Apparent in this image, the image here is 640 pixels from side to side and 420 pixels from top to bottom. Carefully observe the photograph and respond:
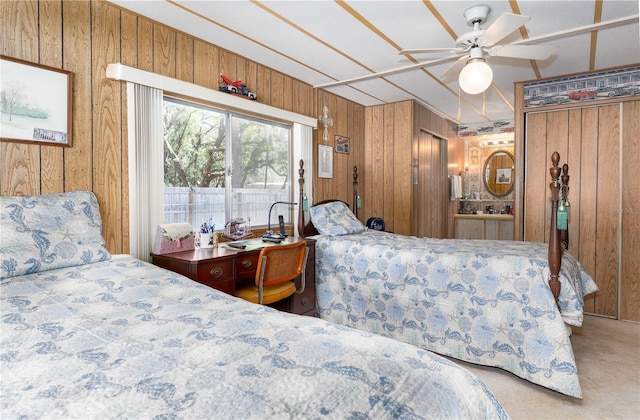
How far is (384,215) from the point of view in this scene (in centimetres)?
485

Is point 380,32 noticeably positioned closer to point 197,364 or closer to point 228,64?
point 228,64

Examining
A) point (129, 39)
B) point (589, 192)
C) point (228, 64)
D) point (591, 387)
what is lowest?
point (591, 387)

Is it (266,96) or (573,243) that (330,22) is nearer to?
(266,96)

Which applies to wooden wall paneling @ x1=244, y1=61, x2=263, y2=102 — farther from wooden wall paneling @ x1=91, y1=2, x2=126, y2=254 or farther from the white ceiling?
wooden wall paneling @ x1=91, y1=2, x2=126, y2=254

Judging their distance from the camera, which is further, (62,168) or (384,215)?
(384,215)

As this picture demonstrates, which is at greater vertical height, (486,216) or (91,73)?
(91,73)

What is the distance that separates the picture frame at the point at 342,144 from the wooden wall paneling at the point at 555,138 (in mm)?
2266

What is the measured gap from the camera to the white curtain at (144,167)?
235cm

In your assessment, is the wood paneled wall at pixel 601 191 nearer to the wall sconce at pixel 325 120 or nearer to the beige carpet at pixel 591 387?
the beige carpet at pixel 591 387

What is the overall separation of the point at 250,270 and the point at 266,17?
1.79 meters

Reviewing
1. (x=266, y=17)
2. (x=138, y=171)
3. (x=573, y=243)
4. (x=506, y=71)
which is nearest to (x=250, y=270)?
(x=138, y=171)

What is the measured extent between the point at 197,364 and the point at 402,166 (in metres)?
4.15

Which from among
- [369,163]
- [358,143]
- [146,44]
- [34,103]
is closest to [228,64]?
[146,44]

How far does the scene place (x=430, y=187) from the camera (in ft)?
17.6
